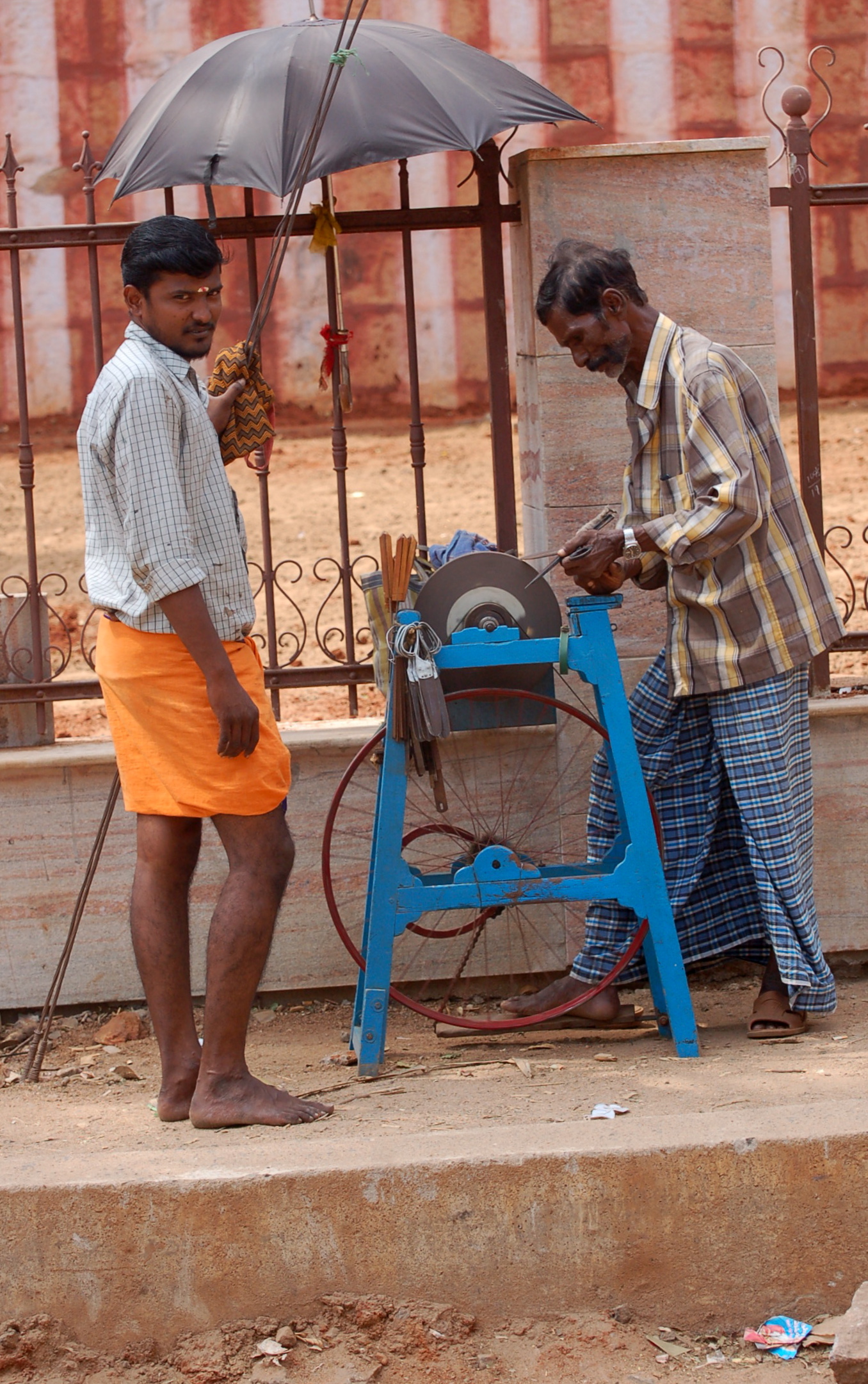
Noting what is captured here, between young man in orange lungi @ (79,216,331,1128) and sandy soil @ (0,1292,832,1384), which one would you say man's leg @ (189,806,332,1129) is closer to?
young man in orange lungi @ (79,216,331,1128)

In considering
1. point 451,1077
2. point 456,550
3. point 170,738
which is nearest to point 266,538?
point 456,550

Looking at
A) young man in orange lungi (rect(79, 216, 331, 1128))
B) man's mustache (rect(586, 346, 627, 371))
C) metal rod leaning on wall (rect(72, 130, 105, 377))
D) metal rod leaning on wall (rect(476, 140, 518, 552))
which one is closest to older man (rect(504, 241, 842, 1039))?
man's mustache (rect(586, 346, 627, 371))

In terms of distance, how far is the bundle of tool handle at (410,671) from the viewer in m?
3.34

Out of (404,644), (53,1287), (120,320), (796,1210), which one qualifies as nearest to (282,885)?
(404,644)

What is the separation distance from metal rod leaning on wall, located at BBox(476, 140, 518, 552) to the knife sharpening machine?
55 centimetres

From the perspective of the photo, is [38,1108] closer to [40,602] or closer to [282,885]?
[282,885]

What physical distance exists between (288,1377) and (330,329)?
2598 millimetres

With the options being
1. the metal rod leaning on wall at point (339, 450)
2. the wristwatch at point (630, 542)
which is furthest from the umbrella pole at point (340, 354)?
the wristwatch at point (630, 542)

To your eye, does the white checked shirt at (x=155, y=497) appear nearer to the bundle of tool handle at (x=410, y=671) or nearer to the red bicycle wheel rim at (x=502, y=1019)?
the bundle of tool handle at (x=410, y=671)

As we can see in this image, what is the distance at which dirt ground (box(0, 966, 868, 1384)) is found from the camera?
2730 mm

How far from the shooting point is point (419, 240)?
1191 centimetres

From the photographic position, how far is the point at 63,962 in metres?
3.89

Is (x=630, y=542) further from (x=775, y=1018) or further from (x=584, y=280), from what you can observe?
(x=775, y=1018)

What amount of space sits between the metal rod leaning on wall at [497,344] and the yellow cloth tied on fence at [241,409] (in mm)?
827
